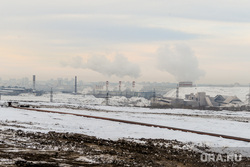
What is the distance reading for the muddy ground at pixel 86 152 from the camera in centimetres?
854

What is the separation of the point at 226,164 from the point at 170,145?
2.63 m

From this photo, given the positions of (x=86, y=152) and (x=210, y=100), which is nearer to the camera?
(x=86, y=152)

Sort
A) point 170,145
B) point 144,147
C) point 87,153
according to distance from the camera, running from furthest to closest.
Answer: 1. point 170,145
2. point 144,147
3. point 87,153

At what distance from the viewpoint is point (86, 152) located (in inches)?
392

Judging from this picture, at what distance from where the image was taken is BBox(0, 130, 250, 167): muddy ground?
336 inches

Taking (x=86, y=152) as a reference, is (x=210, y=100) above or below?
below

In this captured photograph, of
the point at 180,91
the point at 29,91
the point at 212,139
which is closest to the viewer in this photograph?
the point at 212,139

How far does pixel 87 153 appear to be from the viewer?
32.2 feet

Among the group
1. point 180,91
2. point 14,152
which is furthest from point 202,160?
point 180,91

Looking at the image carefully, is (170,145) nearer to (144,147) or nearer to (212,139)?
(144,147)

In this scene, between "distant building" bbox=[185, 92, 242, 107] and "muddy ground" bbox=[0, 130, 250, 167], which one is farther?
"distant building" bbox=[185, 92, 242, 107]

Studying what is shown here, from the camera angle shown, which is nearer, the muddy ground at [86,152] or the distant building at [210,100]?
the muddy ground at [86,152]

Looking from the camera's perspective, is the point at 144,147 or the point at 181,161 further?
the point at 144,147

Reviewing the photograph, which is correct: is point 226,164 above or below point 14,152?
below
